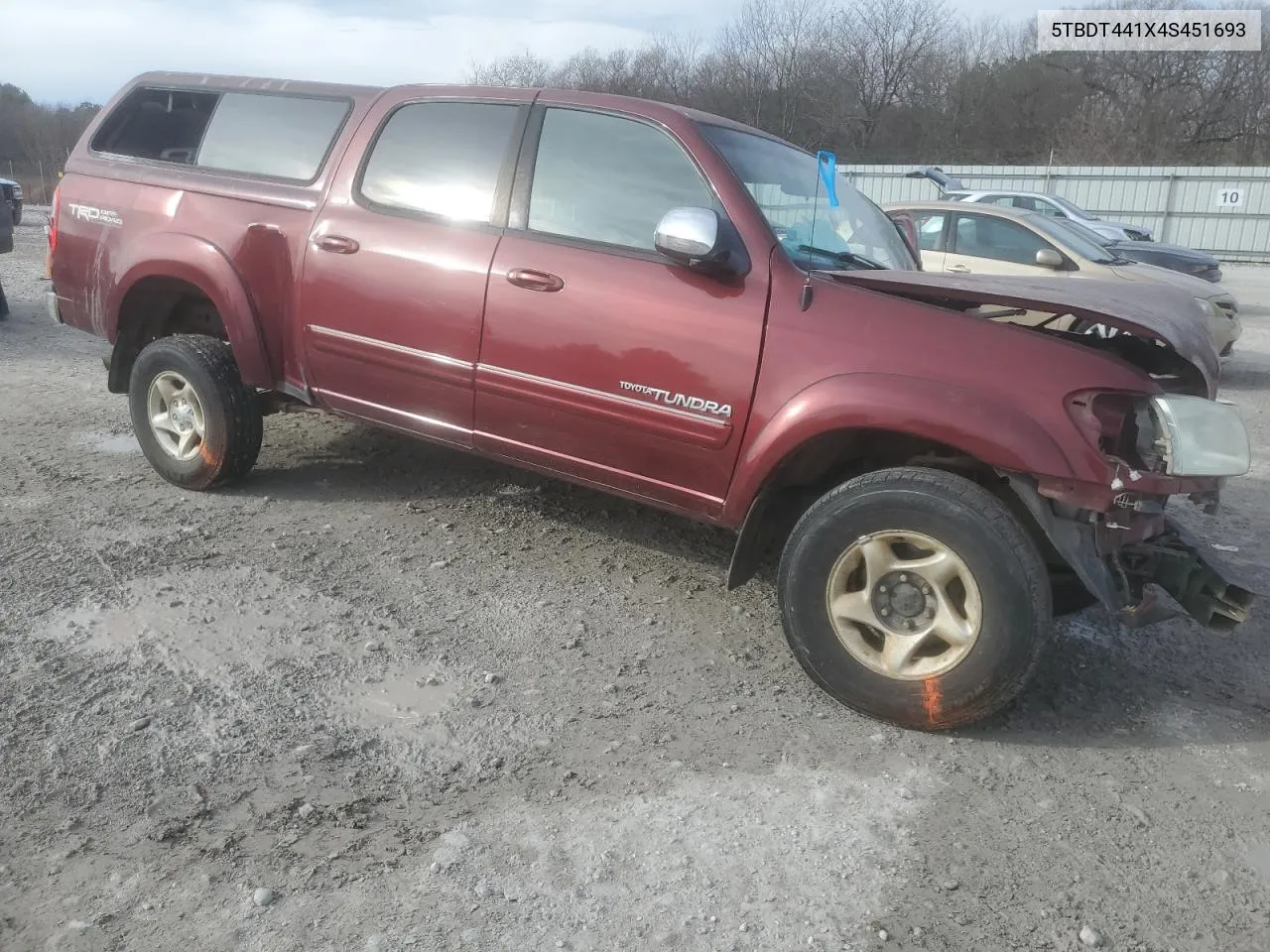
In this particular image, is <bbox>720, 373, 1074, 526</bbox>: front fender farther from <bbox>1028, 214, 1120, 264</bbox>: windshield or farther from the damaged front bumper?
<bbox>1028, 214, 1120, 264</bbox>: windshield

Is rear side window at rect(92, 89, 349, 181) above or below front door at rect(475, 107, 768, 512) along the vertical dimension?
above

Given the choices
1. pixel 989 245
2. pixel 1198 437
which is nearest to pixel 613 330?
pixel 1198 437

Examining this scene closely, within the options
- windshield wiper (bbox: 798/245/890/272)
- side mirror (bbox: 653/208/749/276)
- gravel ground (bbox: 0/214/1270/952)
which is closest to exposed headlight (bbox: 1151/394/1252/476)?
gravel ground (bbox: 0/214/1270/952)

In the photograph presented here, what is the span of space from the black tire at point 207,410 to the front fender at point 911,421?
2.59 meters

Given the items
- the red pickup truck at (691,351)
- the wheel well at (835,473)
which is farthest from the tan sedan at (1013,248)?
the wheel well at (835,473)

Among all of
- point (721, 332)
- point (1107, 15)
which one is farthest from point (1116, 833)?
point (1107, 15)

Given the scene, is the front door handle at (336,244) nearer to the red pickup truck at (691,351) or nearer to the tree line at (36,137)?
the red pickup truck at (691,351)

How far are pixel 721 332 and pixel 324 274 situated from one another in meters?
1.86

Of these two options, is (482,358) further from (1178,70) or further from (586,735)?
(1178,70)

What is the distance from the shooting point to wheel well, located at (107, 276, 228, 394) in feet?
16.0

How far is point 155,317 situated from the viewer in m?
5.12

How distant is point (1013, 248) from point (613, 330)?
715cm

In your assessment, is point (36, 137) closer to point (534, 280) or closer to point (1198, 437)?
point (534, 280)

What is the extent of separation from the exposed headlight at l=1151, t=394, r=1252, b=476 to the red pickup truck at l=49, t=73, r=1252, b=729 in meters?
0.01
